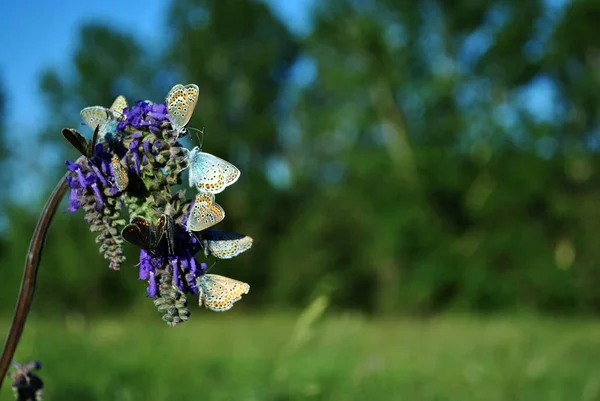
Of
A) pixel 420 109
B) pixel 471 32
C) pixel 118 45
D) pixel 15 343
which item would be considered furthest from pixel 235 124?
pixel 15 343

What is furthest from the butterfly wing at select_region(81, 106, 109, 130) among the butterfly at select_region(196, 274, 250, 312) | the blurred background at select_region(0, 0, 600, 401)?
the blurred background at select_region(0, 0, 600, 401)

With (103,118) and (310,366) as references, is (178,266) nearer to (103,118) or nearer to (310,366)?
(103,118)

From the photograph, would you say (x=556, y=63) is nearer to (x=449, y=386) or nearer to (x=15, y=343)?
(x=449, y=386)

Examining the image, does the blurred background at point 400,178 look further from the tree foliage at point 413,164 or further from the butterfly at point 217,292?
the butterfly at point 217,292

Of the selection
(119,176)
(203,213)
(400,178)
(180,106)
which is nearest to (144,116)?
(180,106)

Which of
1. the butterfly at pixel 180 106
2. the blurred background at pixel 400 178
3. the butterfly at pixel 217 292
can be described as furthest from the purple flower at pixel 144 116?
the blurred background at pixel 400 178

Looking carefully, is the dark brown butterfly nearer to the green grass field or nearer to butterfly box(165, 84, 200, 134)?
butterfly box(165, 84, 200, 134)
